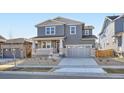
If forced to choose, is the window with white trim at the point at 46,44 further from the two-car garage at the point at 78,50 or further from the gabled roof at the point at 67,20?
the gabled roof at the point at 67,20

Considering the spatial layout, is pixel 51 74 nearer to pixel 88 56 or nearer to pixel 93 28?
pixel 88 56

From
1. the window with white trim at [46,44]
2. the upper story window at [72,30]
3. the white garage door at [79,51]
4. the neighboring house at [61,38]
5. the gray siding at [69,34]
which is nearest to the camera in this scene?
the white garage door at [79,51]

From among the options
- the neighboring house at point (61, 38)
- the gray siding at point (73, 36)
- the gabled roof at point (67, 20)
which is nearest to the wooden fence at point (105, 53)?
the neighboring house at point (61, 38)

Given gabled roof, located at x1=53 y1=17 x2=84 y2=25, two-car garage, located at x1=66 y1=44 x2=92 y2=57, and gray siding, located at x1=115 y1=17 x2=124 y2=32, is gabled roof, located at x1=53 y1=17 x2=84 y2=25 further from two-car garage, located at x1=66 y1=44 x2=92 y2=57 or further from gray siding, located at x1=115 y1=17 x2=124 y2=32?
gray siding, located at x1=115 y1=17 x2=124 y2=32

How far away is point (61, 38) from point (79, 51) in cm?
266

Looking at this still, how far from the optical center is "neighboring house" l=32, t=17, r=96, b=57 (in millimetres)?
27406

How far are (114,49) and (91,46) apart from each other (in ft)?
9.02

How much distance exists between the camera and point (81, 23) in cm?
2764

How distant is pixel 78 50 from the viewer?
27062mm

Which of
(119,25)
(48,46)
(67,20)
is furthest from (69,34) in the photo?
(119,25)

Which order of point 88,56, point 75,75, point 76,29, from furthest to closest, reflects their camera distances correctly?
point 76,29, point 88,56, point 75,75

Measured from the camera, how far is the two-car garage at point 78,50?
1046 inches

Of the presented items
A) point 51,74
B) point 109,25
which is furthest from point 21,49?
point 51,74

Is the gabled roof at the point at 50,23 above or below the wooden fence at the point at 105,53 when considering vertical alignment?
above
